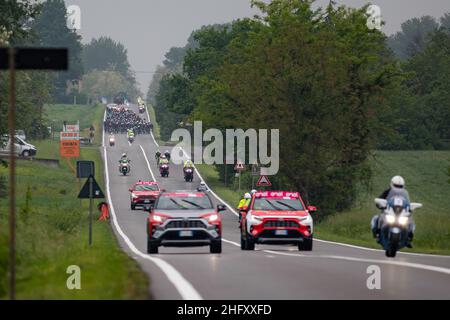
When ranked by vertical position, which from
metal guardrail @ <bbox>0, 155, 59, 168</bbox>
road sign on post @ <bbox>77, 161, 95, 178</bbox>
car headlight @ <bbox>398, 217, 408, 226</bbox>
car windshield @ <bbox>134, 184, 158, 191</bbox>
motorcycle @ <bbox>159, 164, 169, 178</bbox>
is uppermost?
metal guardrail @ <bbox>0, 155, 59, 168</bbox>

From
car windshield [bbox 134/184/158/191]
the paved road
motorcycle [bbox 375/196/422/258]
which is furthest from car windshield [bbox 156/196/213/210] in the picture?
car windshield [bbox 134/184/158/191]

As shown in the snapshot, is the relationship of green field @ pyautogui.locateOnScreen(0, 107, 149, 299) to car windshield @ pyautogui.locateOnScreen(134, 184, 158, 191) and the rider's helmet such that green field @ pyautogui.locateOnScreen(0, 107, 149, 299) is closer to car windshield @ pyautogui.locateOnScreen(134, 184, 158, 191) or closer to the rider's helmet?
the rider's helmet

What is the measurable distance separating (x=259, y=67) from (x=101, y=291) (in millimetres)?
45094

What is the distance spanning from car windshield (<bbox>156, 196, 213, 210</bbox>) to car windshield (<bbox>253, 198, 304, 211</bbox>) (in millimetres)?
2755

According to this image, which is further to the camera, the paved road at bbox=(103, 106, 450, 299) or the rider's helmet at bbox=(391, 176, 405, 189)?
the rider's helmet at bbox=(391, 176, 405, 189)

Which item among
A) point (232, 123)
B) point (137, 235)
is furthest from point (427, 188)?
point (137, 235)

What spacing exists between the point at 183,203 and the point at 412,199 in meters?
52.1

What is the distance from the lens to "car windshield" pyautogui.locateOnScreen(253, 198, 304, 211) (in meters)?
32.3

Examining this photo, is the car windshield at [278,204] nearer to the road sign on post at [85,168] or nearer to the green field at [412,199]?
the green field at [412,199]

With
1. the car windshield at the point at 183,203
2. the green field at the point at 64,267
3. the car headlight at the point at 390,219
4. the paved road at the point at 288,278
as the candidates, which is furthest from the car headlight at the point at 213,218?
the car headlight at the point at 390,219

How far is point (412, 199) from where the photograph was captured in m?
80.1

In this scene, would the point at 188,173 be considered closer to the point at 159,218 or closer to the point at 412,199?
the point at 412,199

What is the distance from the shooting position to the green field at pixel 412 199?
1537 inches

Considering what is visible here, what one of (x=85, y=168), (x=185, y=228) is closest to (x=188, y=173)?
(x=85, y=168)
